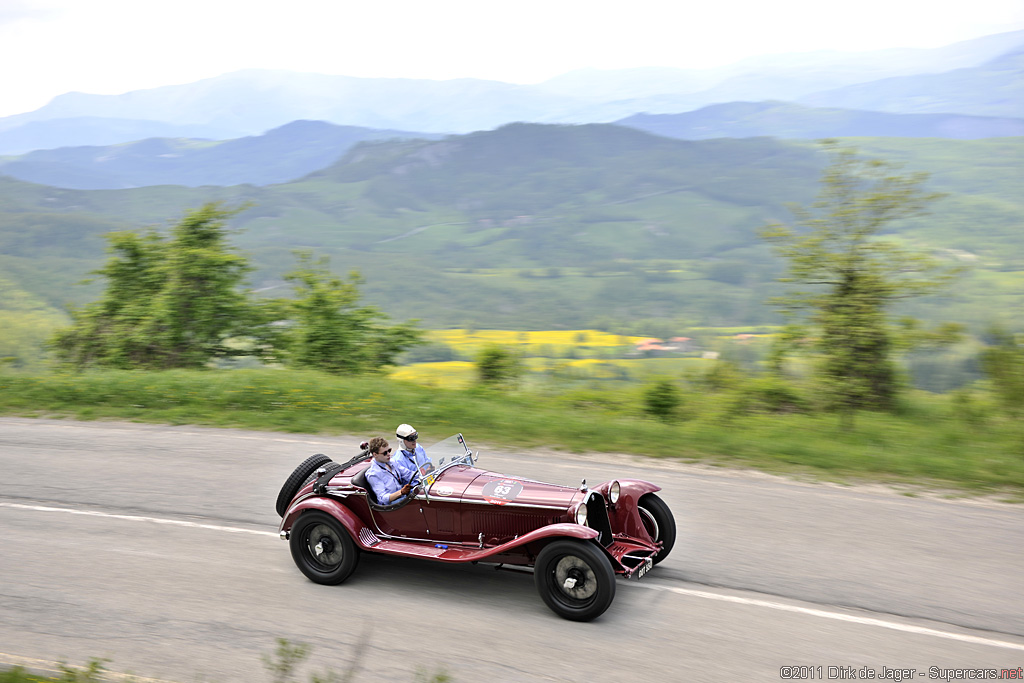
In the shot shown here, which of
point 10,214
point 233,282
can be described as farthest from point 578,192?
point 233,282

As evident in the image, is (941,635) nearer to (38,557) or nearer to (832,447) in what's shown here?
(832,447)

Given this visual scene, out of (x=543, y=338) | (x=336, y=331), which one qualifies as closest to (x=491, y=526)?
(x=336, y=331)

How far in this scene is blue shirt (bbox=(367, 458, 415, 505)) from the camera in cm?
680

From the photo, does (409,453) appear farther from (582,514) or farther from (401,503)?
(582,514)

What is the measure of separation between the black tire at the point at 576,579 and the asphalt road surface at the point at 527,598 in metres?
0.17

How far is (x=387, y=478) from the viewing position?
269 inches

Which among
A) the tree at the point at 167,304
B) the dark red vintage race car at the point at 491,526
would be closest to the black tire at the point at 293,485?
the dark red vintage race car at the point at 491,526

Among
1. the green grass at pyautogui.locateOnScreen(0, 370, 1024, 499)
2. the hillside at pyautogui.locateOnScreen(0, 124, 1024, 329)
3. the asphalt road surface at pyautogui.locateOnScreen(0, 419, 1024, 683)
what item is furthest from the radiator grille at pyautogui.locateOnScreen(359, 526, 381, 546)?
the hillside at pyautogui.locateOnScreen(0, 124, 1024, 329)

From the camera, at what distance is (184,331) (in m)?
21.8

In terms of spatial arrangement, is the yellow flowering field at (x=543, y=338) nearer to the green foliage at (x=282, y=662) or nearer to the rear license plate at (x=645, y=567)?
the rear license plate at (x=645, y=567)

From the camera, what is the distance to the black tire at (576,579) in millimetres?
5891

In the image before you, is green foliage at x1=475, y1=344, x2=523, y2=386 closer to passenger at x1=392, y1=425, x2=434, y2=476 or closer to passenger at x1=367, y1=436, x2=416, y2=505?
passenger at x1=392, y1=425, x2=434, y2=476

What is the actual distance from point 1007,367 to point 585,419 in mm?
7807

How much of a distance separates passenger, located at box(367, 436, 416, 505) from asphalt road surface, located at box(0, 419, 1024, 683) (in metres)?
0.88
